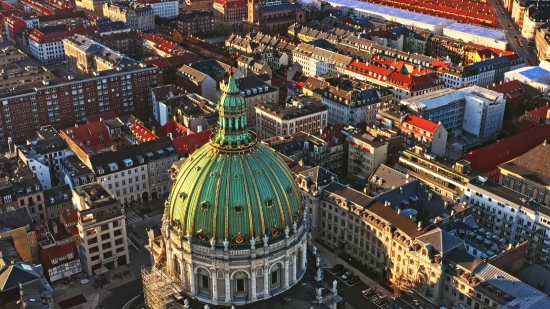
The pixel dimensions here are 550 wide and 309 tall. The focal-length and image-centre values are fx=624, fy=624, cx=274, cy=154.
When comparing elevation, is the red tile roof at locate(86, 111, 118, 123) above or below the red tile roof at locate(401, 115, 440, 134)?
below

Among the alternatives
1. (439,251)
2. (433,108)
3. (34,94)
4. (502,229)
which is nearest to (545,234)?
(502,229)

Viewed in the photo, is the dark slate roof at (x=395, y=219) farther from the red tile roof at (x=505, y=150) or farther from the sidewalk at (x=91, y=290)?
the sidewalk at (x=91, y=290)

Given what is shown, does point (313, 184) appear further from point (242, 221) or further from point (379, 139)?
point (242, 221)

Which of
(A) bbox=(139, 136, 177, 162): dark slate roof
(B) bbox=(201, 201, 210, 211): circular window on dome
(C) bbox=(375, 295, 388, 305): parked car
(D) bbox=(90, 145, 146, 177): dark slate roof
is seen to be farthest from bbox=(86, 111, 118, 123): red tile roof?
(C) bbox=(375, 295, 388, 305): parked car

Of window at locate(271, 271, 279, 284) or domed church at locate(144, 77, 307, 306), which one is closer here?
domed church at locate(144, 77, 307, 306)

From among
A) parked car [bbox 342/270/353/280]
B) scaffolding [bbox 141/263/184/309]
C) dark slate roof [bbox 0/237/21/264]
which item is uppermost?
dark slate roof [bbox 0/237/21/264]

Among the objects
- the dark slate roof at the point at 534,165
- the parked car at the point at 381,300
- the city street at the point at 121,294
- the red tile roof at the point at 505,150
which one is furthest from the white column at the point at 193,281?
the dark slate roof at the point at 534,165

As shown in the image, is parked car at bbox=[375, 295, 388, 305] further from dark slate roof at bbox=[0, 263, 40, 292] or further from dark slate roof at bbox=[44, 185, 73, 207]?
dark slate roof at bbox=[44, 185, 73, 207]
